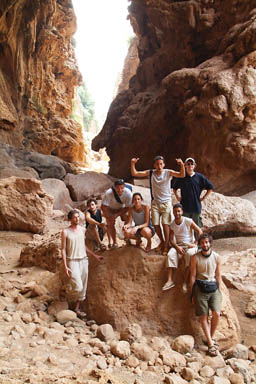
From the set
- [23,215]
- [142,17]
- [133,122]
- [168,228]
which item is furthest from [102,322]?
[142,17]

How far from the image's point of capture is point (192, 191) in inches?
180

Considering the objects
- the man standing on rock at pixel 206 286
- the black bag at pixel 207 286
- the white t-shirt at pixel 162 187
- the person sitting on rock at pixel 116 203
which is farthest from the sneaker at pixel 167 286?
the white t-shirt at pixel 162 187

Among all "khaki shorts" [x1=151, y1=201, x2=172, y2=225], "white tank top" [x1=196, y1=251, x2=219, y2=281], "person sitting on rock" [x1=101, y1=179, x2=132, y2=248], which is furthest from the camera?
"person sitting on rock" [x1=101, y1=179, x2=132, y2=248]

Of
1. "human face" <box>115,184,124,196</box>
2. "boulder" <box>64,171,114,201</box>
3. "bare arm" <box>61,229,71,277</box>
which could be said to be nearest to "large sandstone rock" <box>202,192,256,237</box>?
"human face" <box>115,184,124,196</box>

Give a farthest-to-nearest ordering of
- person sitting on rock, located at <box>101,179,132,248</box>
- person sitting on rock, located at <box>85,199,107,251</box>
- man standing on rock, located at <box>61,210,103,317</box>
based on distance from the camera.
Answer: person sitting on rock, located at <box>85,199,107,251</box>, person sitting on rock, located at <box>101,179,132,248</box>, man standing on rock, located at <box>61,210,103,317</box>

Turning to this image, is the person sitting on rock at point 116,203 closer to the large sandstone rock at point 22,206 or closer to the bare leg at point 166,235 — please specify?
the bare leg at point 166,235

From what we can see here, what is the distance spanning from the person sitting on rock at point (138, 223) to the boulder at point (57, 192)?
27.1 ft

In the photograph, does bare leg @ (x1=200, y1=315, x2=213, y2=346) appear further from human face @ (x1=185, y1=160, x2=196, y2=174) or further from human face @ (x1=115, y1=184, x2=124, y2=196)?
human face @ (x1=185, y1=160, x2=196, y2=174)

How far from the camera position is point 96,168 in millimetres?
32125

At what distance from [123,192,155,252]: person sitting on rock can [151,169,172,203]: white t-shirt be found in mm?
225

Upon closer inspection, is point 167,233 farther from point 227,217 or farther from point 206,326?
point 227,217

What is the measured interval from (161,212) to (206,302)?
4.34ft

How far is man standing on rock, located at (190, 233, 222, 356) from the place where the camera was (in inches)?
136

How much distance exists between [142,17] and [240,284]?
1615 cm
